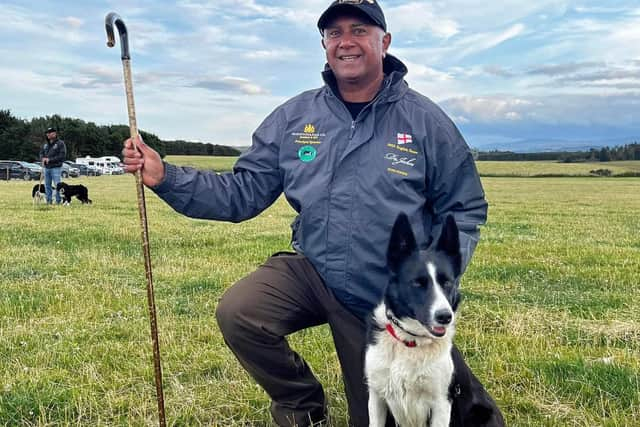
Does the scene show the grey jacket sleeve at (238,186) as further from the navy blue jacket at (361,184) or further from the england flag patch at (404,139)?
the england flag patch at (404,139)

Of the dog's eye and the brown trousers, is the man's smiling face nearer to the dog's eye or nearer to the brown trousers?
the brown trousers

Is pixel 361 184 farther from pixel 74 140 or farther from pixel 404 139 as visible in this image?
pixel 74 140

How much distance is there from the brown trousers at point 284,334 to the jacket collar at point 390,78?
1.30 metres

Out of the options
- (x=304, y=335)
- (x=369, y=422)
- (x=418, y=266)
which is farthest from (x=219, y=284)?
(x=418, y=266)

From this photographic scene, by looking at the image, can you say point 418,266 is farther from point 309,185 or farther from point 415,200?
point 309,185

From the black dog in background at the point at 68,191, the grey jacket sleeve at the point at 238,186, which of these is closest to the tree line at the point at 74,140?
the black dog in background at the point at 68,191

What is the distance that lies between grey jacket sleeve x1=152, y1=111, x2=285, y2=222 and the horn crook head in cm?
83

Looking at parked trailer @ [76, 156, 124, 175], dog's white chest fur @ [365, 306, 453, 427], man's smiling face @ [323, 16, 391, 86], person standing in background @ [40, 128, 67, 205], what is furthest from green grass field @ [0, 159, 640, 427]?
parked trailer @ [76, 156, 124, 175]

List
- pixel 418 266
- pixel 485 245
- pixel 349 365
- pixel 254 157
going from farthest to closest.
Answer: pixel 485 245, pixel 254 157, pixel 349 365, pixel 418 266

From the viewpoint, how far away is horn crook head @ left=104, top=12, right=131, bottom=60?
3436 mm

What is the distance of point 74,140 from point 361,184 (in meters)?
87.6

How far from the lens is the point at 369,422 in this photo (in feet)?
13.1

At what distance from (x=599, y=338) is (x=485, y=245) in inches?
238

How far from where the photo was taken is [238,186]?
447cm
